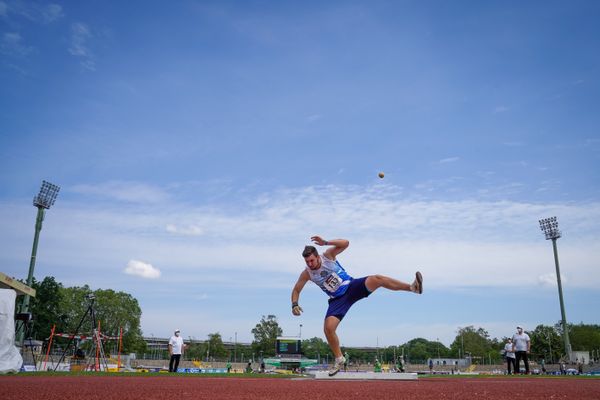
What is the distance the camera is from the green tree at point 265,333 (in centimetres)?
8256

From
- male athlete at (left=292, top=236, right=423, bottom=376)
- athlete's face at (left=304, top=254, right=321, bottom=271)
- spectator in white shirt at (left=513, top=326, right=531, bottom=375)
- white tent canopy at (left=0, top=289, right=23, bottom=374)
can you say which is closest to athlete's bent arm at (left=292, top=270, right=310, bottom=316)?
male athlete at (left=292, top=236, right=423, bottom=376)

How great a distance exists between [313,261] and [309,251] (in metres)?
0.19

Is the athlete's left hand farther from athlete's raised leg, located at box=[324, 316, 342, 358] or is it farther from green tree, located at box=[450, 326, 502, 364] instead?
green tree, located at box=[450, 326, 502, 364]

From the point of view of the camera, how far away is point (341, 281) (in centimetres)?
776

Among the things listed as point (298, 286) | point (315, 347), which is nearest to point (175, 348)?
A: point (298, 286)

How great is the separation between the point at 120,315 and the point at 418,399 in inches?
3493

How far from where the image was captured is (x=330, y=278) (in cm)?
773

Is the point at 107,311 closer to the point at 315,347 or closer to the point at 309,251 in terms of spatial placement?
the point at 315,347

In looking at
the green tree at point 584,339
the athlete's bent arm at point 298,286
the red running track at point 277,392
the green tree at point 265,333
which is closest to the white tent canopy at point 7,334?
the red running track at point 277,392

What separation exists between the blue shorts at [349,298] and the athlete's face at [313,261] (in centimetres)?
67

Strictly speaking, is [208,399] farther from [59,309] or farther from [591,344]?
[591,344]

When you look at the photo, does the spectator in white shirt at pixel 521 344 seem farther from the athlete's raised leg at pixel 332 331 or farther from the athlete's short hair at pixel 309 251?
the athlete's short hair at pixel 309 251

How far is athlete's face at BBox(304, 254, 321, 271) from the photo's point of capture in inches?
296

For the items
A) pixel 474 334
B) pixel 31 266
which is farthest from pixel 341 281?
pixel 474 334
